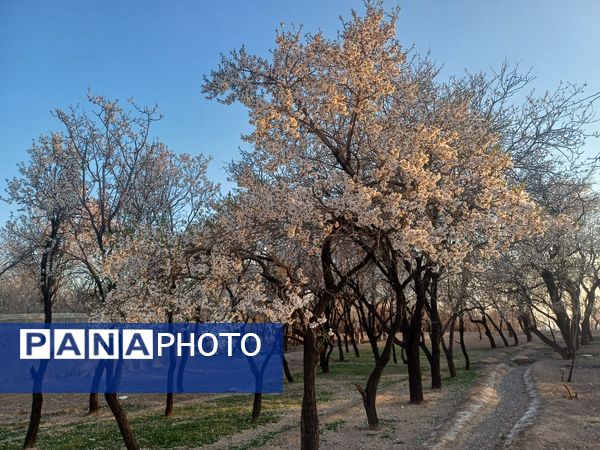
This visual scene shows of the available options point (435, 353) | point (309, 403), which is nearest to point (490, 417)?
point (435, 353)

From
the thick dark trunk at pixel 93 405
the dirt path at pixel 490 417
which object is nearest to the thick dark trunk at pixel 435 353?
the dirt path at pixel 490 417

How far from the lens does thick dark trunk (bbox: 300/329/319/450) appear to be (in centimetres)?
1091

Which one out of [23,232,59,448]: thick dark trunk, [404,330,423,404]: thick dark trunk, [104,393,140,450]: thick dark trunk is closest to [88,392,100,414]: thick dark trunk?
[23,232,59,448]: thick dark trunk

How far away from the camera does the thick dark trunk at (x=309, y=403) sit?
35.8ft

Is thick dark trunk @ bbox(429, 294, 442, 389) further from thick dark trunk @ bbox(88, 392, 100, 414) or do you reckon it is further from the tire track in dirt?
thick dark trunk @ bbox(88, 392, 100, 414)

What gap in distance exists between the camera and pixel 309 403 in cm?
1112

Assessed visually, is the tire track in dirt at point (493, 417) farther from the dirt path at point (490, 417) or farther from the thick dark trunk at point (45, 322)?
the thick dark trunk at point (45, 322)

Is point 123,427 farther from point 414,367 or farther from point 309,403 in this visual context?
point 414,367

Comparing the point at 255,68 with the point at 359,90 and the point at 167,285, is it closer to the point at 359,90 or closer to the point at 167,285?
the point at 359,90

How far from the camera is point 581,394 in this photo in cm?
1912

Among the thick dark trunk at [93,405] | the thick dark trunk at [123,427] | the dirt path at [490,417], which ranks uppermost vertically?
the thick dark trunk at [123,427]

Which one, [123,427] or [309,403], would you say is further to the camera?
[123,427]

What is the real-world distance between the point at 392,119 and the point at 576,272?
2010 centimetres

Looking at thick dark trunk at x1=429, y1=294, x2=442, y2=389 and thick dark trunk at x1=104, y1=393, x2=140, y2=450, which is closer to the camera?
thick dark trunk at x1=104, y1=393, x2=140, y2=450
